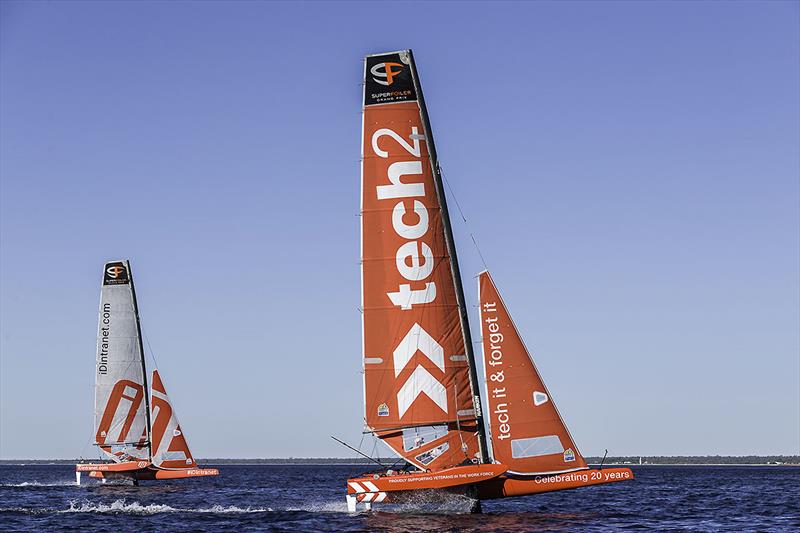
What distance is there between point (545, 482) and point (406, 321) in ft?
22.9

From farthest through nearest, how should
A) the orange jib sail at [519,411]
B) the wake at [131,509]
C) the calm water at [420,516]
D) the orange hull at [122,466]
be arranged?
the orange hull at [122,466] < the wake at [131,509] < the orange jib sail at [519,411] < the calm water at [420,516]

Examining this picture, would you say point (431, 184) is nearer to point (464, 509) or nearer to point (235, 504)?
point (464, 509)

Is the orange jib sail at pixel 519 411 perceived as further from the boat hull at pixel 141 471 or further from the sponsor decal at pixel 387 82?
the boat hull at pixel 141 471

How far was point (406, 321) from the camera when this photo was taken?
35.7 m

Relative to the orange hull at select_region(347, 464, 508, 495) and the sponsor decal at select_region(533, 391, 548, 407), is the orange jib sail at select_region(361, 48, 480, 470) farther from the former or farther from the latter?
the sponsor decal at select_region(533, 391, 548, 407)

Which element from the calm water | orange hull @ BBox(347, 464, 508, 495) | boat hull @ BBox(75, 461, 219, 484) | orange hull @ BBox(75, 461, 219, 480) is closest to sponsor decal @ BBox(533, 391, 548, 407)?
orange hull @ BBox(347, 464, 508, 495)

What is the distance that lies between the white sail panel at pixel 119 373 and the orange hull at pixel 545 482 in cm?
4092

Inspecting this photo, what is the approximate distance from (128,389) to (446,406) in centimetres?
3978

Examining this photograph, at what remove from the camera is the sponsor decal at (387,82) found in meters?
36.0

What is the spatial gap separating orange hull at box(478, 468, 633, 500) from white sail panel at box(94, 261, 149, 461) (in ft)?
134

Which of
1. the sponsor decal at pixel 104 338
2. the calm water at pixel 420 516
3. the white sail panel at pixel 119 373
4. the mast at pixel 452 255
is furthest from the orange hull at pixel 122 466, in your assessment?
the mast at pixel 452 255

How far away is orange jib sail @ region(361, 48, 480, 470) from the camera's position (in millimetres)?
35625

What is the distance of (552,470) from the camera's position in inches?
1356

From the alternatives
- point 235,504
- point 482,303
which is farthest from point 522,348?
point 235,504
